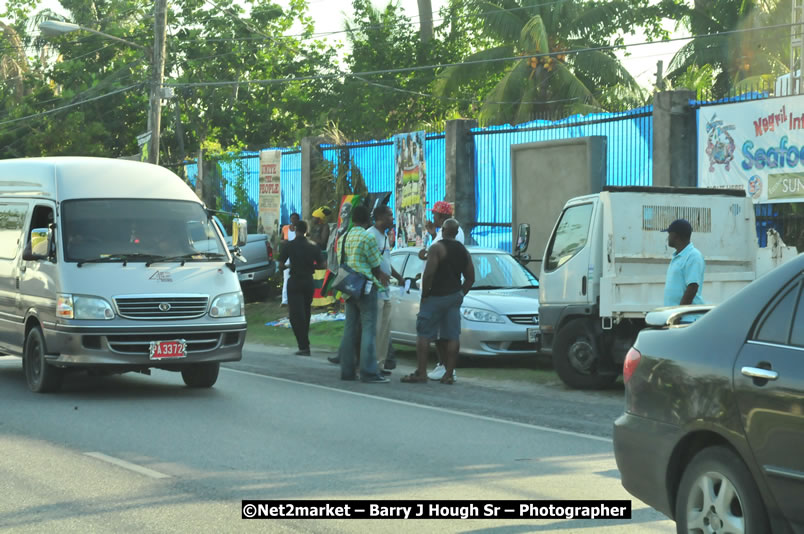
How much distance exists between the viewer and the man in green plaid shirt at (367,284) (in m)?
13.0

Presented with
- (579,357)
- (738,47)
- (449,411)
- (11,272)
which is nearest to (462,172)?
(579,357)

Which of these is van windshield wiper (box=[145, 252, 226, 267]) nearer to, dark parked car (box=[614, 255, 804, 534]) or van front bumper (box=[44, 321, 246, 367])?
van front bumper (box=[44, 321, 246, 367])

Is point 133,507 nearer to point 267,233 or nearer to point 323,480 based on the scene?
point 323,480

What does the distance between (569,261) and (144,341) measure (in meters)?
4.75

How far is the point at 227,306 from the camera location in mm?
11641

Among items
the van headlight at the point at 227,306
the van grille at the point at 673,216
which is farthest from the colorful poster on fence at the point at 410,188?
the van headlight at the point at 227,306

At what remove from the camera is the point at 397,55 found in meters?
46.5

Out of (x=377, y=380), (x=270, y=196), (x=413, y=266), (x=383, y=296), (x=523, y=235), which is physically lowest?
(x=377, y=380)

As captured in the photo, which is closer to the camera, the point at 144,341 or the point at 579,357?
the point at 144,341

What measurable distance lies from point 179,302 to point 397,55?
36351 mm

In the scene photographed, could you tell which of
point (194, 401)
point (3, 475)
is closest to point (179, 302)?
point (194, 401)

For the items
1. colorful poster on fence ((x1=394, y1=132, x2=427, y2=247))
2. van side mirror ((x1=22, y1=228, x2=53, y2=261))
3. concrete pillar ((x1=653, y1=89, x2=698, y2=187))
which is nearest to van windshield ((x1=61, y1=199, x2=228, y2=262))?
van side mirror ((x1=22, y1=228, x2=53, y2=261))

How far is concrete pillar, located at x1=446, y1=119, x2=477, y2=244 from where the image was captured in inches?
878

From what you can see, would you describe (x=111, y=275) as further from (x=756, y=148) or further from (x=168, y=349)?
(x=756, y=148)
